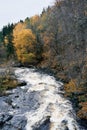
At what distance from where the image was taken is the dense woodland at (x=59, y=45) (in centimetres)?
6319

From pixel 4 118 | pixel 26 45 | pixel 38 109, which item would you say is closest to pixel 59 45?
pixel 26 45

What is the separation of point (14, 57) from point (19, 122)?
4411cm

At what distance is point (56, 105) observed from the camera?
2084 inches

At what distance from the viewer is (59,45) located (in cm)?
7888

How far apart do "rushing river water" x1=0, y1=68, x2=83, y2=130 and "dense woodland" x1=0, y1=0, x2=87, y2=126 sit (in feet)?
8.38

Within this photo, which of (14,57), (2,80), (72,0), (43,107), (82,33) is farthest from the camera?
(14,57)

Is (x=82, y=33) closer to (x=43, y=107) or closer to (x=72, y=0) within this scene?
(x=72, y=0)

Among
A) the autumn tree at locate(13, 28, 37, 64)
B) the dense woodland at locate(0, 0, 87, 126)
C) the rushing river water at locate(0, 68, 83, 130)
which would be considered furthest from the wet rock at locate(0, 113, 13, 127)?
the autumn tree at locate(13, 28, 37, 64)

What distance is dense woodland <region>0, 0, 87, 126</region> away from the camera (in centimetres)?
6319

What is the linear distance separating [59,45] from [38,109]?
28.4 meters

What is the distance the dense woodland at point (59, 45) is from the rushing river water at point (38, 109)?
8.38 feet

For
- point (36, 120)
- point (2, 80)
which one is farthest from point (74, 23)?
point (36, 120)

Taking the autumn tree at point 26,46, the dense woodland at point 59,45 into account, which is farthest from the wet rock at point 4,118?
the autumn tree at point 26,46

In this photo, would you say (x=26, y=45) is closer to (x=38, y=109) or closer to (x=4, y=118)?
(x=38, y=109)
